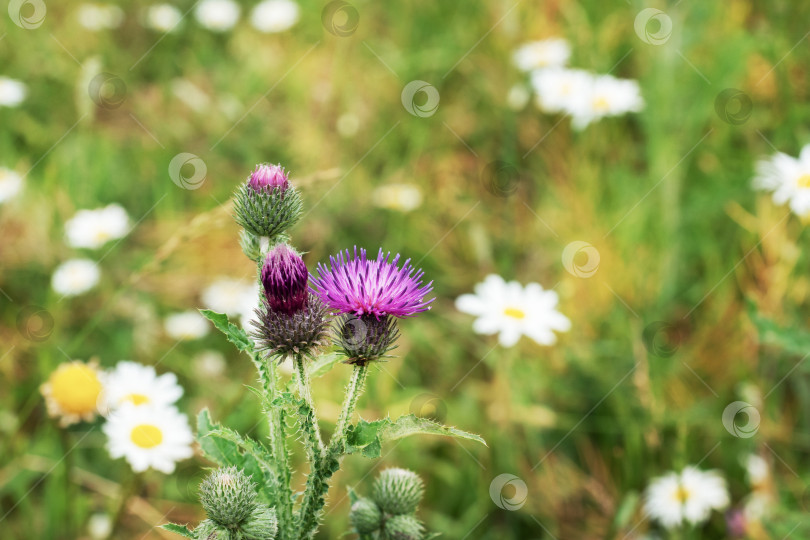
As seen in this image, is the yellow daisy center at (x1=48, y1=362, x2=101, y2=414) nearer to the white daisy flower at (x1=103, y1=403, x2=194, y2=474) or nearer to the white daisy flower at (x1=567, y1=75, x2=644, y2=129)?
the white daisy flower at (x1=103, y1=403, x2=194, y2=474)

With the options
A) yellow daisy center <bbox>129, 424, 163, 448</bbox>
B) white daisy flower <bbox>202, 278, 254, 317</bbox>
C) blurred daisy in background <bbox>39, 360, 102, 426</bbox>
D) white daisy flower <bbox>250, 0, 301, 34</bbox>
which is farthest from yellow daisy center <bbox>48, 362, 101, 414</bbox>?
white daisy flower <bbox>250, 0, 301, 34</bbox>

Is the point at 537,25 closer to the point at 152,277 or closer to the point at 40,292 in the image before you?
the point at 152,277

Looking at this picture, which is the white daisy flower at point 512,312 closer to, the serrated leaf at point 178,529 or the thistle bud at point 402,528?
the thistle bud at point 402,528

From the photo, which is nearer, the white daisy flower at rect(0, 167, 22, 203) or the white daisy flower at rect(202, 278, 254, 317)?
Result: the white daisy flower at rect(202, 278, 254, 317)

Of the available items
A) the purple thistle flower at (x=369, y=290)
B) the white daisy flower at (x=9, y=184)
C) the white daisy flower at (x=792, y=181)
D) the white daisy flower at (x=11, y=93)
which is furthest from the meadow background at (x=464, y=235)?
the purple thistle flower at (x=369, y=290)

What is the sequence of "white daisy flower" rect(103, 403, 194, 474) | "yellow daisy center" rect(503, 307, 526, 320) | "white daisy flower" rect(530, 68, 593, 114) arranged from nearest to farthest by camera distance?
"white daisy flower" rect(103, 403, 194, 474)
"yellow daisy center" rect(503, 307, 526, 320)
"white daisy flower" rect(530, 68, 593, 114)

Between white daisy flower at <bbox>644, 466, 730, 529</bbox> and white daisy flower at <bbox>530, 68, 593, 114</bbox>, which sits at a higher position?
white daisy flower at <bbox>530, 68, 593, 114</bbox>
